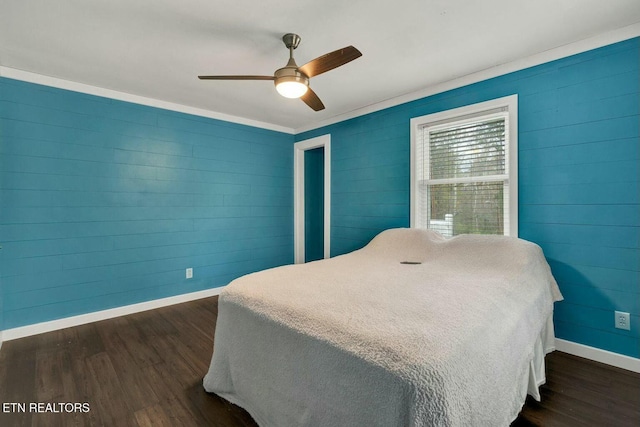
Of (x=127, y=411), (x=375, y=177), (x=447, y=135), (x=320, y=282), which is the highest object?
(x=447, y=135)

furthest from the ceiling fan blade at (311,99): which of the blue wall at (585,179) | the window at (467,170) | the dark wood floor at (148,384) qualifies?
the dark wood floor at (148,384)

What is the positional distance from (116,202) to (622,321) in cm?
462

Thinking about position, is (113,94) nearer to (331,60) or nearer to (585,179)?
(331,60)

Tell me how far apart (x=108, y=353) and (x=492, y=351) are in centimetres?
275

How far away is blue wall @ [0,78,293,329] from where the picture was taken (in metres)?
2.62

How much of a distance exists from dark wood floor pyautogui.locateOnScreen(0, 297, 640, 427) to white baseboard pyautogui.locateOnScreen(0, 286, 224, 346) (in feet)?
0.32

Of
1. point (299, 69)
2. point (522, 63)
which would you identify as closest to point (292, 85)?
point (299, 69)

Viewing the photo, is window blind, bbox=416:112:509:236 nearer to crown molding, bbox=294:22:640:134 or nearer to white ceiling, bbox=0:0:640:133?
crown molding, bbox=294:22:640:134

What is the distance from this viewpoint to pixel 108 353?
232 cm

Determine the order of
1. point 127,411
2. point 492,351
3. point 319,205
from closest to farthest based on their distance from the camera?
1. point 492,351
2. point 127,411
3. point 319,205

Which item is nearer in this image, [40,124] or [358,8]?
[358,8]

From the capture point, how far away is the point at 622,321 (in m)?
2.05

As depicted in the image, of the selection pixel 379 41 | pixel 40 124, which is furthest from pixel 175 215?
pixel 379 41

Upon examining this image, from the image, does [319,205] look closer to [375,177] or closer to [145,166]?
[375,177]
